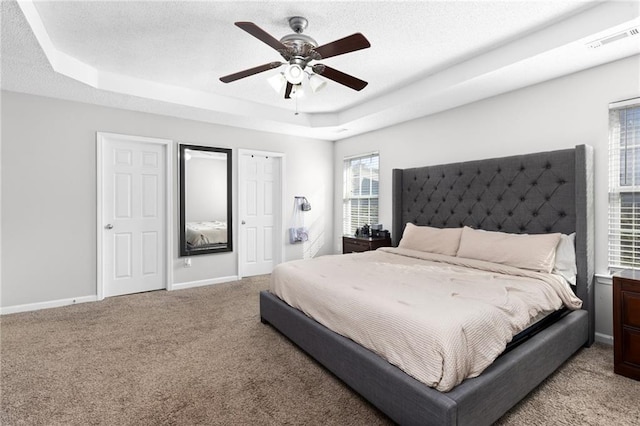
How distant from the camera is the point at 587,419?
68.2 inches

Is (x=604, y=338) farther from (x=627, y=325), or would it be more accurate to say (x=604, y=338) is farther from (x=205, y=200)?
(x=205, y=200)

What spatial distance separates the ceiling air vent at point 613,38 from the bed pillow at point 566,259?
151 cm

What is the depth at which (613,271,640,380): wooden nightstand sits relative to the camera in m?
2.11

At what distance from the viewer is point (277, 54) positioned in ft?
10.0

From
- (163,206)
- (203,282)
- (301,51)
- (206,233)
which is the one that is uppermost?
(301,51)

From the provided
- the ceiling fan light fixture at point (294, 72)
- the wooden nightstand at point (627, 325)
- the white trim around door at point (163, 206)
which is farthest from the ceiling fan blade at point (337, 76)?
the white trim around door at point (163, 206)

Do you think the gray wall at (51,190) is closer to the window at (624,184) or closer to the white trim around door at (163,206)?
the white trim around door at (163,206)

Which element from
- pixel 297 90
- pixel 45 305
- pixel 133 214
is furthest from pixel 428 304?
pixel 45 305

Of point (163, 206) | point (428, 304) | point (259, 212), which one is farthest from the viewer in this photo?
point (259, 212)

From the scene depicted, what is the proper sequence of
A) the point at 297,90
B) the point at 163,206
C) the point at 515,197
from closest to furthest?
the point at 297,90, the point at 515,197, the point at 163,206

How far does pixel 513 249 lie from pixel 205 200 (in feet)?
12.8

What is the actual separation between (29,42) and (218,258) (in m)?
3.17

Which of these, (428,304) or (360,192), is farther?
(360,192)

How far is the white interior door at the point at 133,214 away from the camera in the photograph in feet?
13.2
